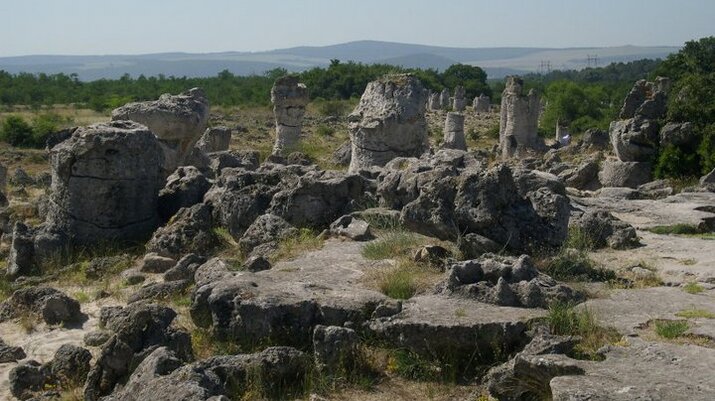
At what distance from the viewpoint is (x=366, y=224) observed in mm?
10227

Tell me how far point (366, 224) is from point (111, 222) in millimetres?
4051

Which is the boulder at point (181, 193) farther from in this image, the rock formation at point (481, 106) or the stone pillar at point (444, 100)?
the stone pillar at point (444, 100)

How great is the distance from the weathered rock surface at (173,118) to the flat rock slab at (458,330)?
30.4ft

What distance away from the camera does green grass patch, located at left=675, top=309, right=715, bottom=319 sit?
7.25 metres

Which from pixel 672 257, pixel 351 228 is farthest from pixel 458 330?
pixel 672 257

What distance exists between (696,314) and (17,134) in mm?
28454

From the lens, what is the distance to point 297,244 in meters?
10.1

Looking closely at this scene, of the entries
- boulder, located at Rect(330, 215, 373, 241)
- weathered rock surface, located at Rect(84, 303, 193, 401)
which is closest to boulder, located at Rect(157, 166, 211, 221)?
boulder, located at Rect(330, 215, 373, 241)

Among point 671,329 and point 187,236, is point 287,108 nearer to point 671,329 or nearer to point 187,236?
point 187,236

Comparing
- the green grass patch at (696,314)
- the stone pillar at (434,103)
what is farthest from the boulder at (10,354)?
the stone pillar at (434,103)

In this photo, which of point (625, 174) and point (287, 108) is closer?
point (625, 174)

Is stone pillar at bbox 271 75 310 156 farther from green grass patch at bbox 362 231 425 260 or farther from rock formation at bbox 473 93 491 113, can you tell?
rock formation at bbox 473 93 491 113

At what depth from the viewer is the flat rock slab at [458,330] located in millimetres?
6875

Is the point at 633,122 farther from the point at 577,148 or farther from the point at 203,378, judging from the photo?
the point at 203,378
